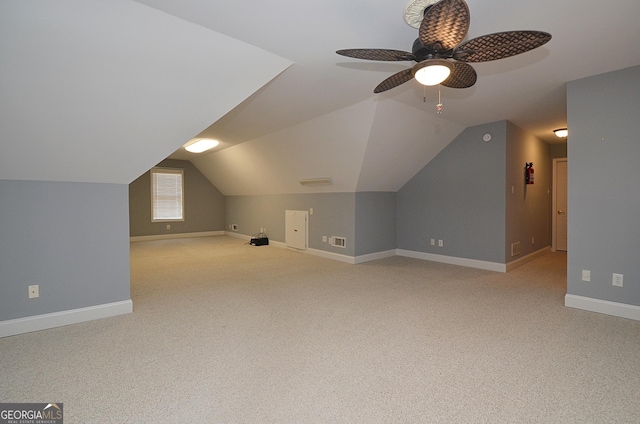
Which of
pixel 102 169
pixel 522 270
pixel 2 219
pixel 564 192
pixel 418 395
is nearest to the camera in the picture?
pixel 418 395

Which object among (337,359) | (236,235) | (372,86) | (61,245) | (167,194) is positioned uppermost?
(372,86)

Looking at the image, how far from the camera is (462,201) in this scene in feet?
18.1

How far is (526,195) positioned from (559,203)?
79.0 inches

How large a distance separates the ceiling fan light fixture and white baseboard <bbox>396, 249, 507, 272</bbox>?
13.5ft

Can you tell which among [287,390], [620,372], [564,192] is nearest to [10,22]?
[287,390]

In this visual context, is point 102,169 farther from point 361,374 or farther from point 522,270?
point 522,270

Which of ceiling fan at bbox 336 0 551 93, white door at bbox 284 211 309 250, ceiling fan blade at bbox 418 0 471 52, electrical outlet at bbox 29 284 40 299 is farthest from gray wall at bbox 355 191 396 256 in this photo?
electrical outlet at bbox 29 284 40 299

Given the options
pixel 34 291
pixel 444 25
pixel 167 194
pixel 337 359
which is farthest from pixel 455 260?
pixel 167 194

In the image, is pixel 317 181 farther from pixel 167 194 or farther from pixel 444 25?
pixel 167 194

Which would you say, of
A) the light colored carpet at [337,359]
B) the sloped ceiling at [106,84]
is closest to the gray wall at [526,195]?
the light colored carpet at [337,359]

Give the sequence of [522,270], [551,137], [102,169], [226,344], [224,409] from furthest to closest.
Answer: [551,137], [522,270], [102,169], [226,344], [224,409]

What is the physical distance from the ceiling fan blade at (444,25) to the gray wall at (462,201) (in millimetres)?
3875

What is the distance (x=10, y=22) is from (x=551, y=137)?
7830 mm

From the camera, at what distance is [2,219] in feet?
8.93
